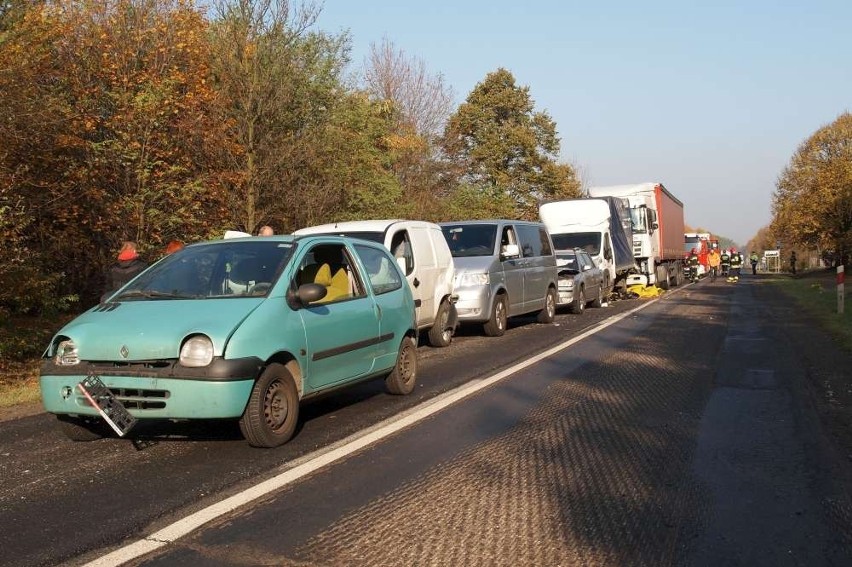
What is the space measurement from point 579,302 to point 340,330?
1412 cm

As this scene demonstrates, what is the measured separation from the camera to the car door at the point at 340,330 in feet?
21.2

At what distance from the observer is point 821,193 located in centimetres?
5138

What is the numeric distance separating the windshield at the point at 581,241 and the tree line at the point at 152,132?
21.8 ft

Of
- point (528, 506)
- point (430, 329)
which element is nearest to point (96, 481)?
point (528, 506)

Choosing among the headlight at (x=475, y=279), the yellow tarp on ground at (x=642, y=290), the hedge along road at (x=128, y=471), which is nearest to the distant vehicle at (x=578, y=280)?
the headlight at (x=475, y=279)

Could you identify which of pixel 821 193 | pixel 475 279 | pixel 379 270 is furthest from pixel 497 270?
pixel 821 193

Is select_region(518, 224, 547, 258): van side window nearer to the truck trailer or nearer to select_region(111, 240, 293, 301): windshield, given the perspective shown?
select_region(111, 240, 293, 301): windshield

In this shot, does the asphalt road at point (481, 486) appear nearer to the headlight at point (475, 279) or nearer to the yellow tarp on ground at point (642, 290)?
the headlight at point (475, 279)

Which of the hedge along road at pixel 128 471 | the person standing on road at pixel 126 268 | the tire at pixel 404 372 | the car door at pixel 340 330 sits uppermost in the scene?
the person standing on road at pixel 126 268

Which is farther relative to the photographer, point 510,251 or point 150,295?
point 510,251

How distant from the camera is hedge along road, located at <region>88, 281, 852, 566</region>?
4020mm

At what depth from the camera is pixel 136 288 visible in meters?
6.68

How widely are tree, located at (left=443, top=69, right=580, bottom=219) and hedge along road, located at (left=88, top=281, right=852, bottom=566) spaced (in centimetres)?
4514

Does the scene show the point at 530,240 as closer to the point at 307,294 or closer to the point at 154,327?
the point at 307,294
